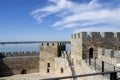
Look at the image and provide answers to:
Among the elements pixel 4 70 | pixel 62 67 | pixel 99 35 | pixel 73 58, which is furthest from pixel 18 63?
pixel 99 35

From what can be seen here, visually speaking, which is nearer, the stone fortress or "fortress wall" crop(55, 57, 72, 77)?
the stone fortress

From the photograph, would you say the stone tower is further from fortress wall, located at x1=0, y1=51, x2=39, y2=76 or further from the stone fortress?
fortress wall, located at x1=0, y1=51, x2=39, y2=76

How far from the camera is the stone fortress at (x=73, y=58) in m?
14.0

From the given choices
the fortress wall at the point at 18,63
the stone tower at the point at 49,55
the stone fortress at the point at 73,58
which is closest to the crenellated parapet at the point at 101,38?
the stone fortress at the point at 73,58

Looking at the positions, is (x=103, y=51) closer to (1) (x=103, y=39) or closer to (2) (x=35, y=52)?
(1) (x=103, y=39)

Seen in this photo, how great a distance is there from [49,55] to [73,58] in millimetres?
6715

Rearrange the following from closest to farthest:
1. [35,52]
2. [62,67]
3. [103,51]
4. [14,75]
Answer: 1. [103,51]
2. [62,67]
3. [14,75]
4. [35,52]

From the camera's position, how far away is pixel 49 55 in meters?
26.3

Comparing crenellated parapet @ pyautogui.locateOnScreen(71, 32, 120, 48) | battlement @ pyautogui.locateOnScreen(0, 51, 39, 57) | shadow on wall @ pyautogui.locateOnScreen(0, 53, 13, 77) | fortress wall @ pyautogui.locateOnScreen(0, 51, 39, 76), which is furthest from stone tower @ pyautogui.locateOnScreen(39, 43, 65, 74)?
crenellated parapet @ pyautogui.locateOnScreen(71, 32, 120, 48)

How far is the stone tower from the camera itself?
84.2ft

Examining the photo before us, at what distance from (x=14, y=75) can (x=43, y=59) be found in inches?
167

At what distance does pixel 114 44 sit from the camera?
17.8 metres

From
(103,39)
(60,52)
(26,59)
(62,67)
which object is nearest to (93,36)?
(103,39)

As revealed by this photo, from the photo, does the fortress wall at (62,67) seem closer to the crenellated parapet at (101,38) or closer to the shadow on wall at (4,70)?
the crenellated parapet at (101,38)
